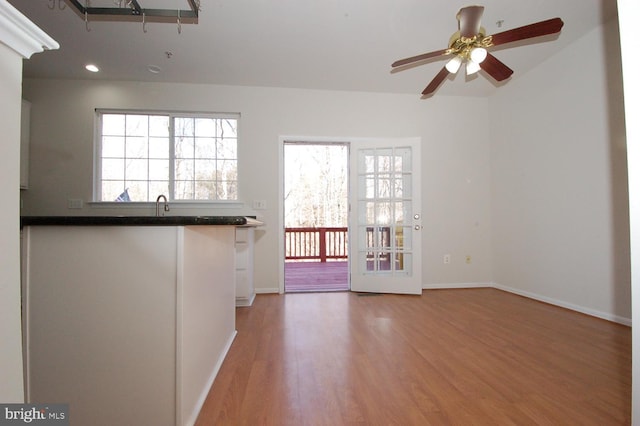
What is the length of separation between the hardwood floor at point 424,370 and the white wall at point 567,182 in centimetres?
37

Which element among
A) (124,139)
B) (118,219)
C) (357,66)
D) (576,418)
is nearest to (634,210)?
(576,418)

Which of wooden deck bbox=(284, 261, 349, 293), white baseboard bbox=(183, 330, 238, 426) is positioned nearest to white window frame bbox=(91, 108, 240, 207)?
wooden deck bbox=(284, 261, 349, 293)

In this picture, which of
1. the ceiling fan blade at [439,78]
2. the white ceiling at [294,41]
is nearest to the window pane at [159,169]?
the white ceiling at [294,41]

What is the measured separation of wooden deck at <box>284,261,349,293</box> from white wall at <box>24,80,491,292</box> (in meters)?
0.57

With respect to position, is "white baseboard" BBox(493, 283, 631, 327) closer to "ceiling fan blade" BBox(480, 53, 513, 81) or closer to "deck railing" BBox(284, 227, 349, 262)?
"ceiling fan blade" BBox(480, 53, 513, 81)

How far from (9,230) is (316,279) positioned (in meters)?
3.91

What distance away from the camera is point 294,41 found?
256cm

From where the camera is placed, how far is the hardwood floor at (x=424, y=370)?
3.95 ft

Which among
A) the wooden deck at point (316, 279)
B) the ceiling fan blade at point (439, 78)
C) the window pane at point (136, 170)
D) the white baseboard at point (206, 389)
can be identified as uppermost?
the ceiling fan blade at point (439, 78)

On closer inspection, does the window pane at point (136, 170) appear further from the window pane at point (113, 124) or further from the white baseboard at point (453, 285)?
the white baseboard at point (453, 285)

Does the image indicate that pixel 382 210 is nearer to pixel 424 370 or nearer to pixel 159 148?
pixel 424 370

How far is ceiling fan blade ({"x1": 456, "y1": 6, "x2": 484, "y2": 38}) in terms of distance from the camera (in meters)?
1.72

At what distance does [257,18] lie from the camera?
2268mm

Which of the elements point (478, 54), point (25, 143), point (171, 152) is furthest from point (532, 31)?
point (25, 143)
